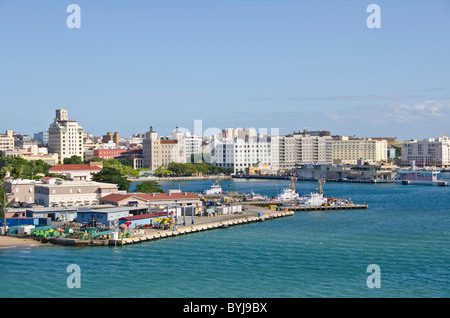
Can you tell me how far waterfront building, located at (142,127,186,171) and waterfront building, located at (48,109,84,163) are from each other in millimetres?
6970

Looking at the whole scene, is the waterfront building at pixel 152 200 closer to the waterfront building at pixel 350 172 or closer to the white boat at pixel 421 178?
the white boat at pixel 421 178

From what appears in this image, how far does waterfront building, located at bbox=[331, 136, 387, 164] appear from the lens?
7988 centimetres

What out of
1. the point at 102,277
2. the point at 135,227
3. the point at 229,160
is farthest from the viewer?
the point at 229,160

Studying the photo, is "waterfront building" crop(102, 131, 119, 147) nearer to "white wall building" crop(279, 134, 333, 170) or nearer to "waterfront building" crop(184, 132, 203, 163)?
"waterfront building" crop(184, 132, 203, 163)

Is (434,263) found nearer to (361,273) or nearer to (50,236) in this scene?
(361,273)

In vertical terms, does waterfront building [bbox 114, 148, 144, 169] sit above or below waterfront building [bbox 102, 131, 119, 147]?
below

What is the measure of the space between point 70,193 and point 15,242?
717cm

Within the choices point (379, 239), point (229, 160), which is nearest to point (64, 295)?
point (379, 239)

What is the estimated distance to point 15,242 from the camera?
17531mm

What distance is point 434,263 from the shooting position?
15.4 meters

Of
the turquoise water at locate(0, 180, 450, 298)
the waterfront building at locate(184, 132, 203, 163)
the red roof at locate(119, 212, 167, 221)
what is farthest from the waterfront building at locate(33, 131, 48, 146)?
the turquoise water at locate(0, 180, 450, 298)

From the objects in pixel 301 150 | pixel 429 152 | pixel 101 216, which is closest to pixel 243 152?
pixel 301 150

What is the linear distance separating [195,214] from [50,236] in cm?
729

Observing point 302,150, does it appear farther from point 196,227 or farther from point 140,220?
point 140,220
